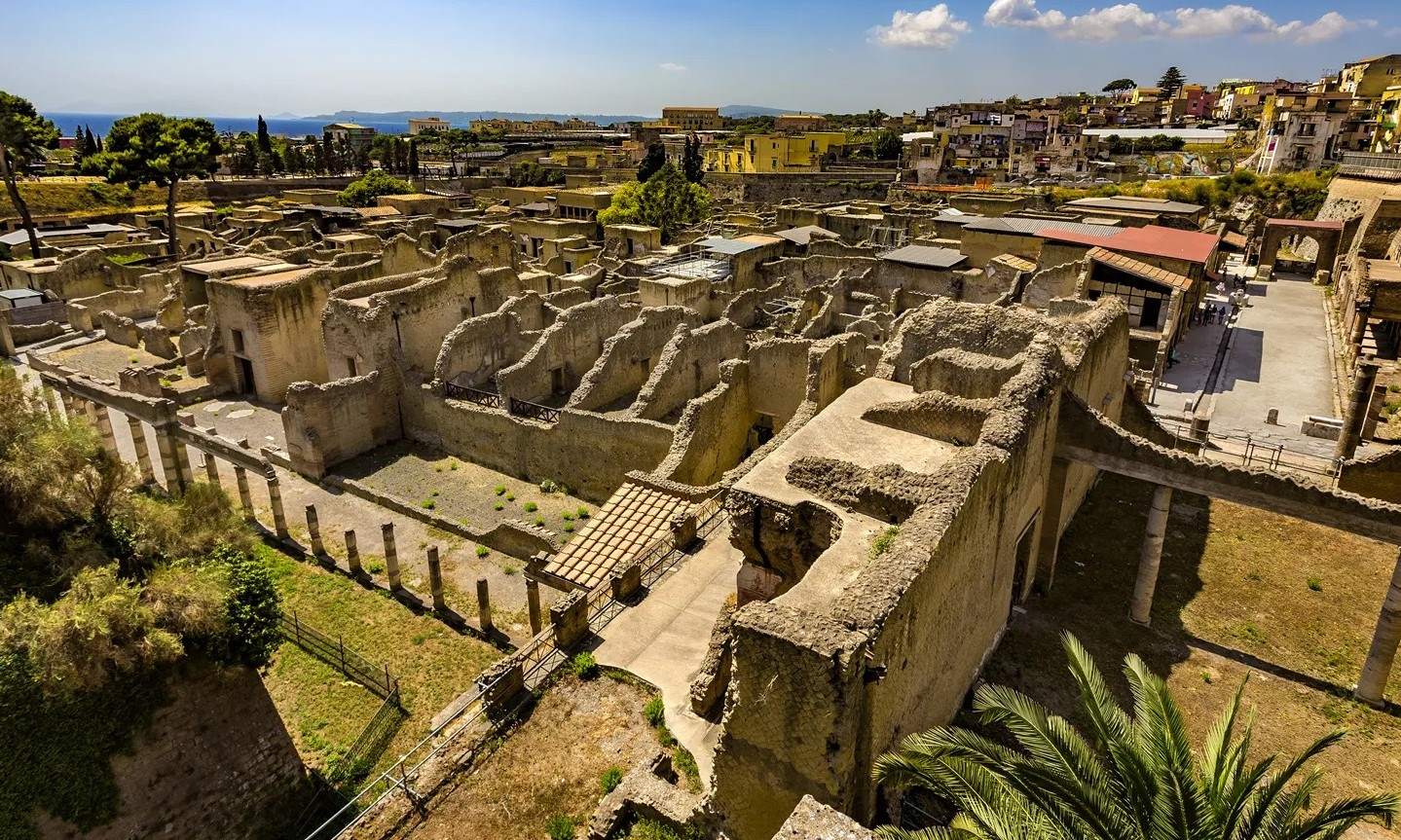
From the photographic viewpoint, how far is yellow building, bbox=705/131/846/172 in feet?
325

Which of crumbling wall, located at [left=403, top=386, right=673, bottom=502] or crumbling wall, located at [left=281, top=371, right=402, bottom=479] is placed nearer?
crumbling wall, located at [left=403, top=386, right=673, bottom=502]

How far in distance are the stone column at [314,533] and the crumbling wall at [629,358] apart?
23.3ft

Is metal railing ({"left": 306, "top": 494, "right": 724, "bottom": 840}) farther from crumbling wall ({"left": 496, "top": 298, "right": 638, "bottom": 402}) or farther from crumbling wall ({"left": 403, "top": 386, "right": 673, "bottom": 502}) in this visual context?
crumbling wall ({"left": 496, "top": 298, "right": 638, "bottom": 402})

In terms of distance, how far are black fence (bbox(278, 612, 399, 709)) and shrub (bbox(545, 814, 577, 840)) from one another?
5.66 metres

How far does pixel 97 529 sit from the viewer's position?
→ 14.4m

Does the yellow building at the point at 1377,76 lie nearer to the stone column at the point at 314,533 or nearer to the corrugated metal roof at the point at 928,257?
the corrugated metal roof at the point at 928,257

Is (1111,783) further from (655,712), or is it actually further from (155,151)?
(155,151)

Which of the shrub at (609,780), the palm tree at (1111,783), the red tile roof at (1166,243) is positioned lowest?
the shrub at (609,780)

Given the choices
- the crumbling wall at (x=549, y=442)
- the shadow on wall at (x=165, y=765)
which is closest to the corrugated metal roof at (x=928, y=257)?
the crumbling wall at (x=549, y=442)

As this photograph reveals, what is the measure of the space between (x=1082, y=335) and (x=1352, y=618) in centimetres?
722

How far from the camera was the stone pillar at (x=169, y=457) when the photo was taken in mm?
22466

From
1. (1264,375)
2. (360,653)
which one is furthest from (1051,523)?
(1264,375)

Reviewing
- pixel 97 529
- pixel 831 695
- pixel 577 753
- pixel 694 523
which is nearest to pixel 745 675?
pixel 831 695

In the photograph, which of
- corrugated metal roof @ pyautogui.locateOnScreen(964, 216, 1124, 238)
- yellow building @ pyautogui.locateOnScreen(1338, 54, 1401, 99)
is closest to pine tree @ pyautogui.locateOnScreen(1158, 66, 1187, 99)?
yellow building @ pyautogui.locateOnScreen(1338, 54, 1401, 99)
